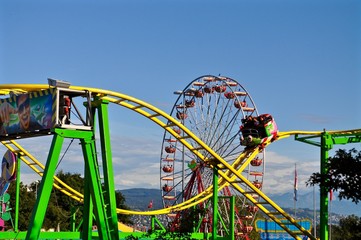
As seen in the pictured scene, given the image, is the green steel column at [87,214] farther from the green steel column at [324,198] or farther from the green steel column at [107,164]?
the green steel column at [324,198]

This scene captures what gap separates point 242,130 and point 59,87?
47.9ft

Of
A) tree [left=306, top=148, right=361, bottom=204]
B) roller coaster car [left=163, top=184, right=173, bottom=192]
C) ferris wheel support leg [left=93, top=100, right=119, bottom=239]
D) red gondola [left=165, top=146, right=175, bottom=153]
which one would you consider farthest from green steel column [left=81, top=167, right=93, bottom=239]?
roller coaster car [left=163, top=184, right=173, bottom=192]

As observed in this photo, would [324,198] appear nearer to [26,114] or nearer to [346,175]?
[346,175]

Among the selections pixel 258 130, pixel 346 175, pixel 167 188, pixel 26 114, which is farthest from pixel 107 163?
pixel 167 188

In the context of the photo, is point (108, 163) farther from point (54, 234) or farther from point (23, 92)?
point (54, 234)

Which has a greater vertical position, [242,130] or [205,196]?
[242,130]

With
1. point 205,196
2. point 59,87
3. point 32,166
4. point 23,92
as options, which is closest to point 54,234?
point 32,166

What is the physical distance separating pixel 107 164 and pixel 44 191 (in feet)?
7.50

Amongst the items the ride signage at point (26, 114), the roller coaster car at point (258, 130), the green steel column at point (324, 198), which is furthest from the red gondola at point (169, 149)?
the ride signage at point (26, 114)

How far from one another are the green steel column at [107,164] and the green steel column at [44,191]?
1.80 m

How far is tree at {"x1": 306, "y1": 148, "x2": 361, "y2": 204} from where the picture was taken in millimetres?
18094

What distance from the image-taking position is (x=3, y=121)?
19.4 meters

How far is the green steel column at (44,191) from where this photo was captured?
17.1 metres

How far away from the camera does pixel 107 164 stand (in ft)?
62.7
